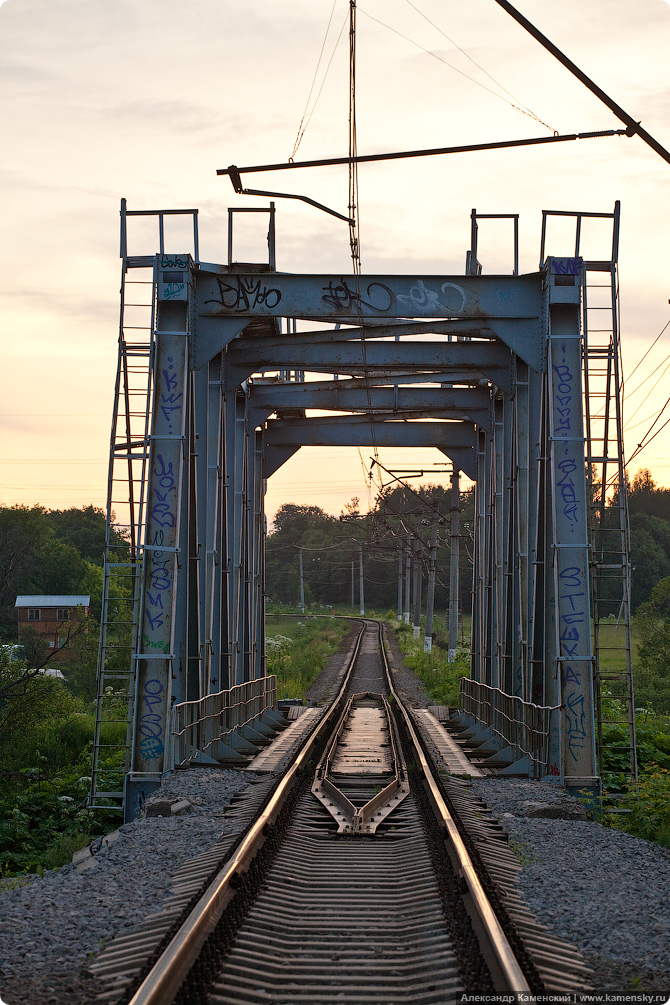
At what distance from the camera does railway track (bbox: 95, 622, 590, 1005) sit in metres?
4.59

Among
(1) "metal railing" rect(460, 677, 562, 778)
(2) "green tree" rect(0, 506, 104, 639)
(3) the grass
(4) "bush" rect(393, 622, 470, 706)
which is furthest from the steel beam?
(2) "green tree" rect(0, 506, 104, 639)

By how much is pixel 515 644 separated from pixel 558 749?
4350 millimetres

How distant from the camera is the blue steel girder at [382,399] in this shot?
1902 centimetres

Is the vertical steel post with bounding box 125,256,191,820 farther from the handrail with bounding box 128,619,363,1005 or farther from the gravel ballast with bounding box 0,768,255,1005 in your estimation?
the handrail with bounding box 128,619,363,1005

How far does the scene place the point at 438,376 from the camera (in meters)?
17.4

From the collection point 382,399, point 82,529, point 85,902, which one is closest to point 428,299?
→ point 382,399

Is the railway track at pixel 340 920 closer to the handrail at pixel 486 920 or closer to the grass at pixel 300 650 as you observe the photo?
the handrail at pixel 486 920

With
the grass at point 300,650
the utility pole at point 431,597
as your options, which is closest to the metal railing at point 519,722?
the grass at point 300,650

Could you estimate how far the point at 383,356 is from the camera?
52.1 feet

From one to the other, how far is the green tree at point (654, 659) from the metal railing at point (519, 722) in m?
11.6

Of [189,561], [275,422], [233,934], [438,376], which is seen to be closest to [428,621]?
[275,422]

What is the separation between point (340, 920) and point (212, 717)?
26.0 ft

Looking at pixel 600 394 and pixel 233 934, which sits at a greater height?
pixel 600 394

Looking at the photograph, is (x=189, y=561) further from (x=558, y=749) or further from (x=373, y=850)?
(x=373, y=850)
